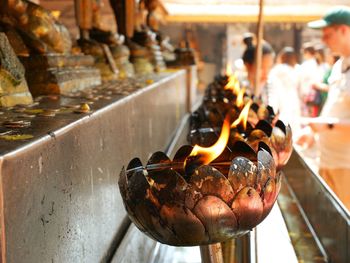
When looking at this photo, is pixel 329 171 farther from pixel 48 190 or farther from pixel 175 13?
pixel 175 13

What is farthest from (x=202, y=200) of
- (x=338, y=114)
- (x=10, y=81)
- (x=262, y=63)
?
(x=262, y=63)

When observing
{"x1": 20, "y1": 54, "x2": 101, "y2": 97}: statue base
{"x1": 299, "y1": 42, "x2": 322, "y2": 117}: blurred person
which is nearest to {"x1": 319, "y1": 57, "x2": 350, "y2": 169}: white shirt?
{"x1": 20, "y1": 54, "x2": 101, "y2": 97}: statue base

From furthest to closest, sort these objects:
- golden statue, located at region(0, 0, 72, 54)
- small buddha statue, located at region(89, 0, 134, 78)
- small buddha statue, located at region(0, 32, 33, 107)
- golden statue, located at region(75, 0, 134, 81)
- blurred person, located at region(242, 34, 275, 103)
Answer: blurred person, located at region(242, 34, 275, 103), small buddha statue, located at region(89, 0, 134, 78), golden statue, located at region(75, 0, 134, 81), golden statue, located at region(0, 0, 72, 54), small buddha statue, located at region(0, 32, 33, 107)

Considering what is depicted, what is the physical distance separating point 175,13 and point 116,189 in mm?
7566

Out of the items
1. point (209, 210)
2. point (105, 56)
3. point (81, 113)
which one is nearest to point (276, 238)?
point (81, 113)

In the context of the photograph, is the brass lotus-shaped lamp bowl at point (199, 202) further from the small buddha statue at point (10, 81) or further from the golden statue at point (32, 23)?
the golden statue at point (32, 23)

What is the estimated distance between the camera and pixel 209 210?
0.96 metres

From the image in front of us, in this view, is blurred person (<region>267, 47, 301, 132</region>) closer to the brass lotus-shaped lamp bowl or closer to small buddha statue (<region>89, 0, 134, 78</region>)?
small buddha statue (<region>89, 0, 134, 78</region>)

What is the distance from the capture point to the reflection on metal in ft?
6.77

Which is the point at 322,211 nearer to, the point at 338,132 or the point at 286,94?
the point at 338,132

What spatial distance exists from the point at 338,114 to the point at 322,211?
1093 mm

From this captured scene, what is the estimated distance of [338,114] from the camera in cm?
336

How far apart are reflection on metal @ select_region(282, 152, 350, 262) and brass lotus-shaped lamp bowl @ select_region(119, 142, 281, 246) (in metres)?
1.10

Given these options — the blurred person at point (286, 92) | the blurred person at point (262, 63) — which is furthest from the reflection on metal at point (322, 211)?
the blurred person at point (286, 92)
